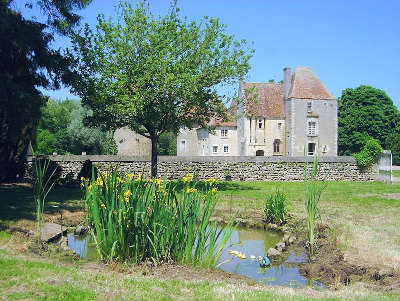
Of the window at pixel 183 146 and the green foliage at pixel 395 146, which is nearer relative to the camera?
the green foliage at pixel 395 146

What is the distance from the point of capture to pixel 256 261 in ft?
25.2

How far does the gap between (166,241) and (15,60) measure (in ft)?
29.4

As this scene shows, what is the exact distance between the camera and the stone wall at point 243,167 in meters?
21.4

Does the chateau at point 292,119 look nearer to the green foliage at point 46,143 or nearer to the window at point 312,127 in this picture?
the window at point 312,127

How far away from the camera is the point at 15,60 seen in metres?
12.5

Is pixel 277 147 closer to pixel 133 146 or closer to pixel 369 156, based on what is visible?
pixel 133 146

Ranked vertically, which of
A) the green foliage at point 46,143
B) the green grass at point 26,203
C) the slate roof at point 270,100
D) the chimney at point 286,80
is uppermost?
the chimney at point 286,80

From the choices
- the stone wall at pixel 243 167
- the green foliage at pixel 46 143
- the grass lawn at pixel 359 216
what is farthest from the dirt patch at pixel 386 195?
the green foliage at pixel 46 143

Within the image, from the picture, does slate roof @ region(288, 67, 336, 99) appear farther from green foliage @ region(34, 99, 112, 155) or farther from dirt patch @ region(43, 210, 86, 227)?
dirt patch @ region(43, 210, 86, 227)

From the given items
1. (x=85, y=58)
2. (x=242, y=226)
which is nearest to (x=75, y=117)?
(x=85, y=58)

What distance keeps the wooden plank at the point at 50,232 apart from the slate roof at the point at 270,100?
3724 centimetres

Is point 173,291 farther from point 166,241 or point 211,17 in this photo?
point 211,17

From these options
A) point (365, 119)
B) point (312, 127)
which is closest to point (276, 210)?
point (312, 127)

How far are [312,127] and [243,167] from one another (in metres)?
25.4
